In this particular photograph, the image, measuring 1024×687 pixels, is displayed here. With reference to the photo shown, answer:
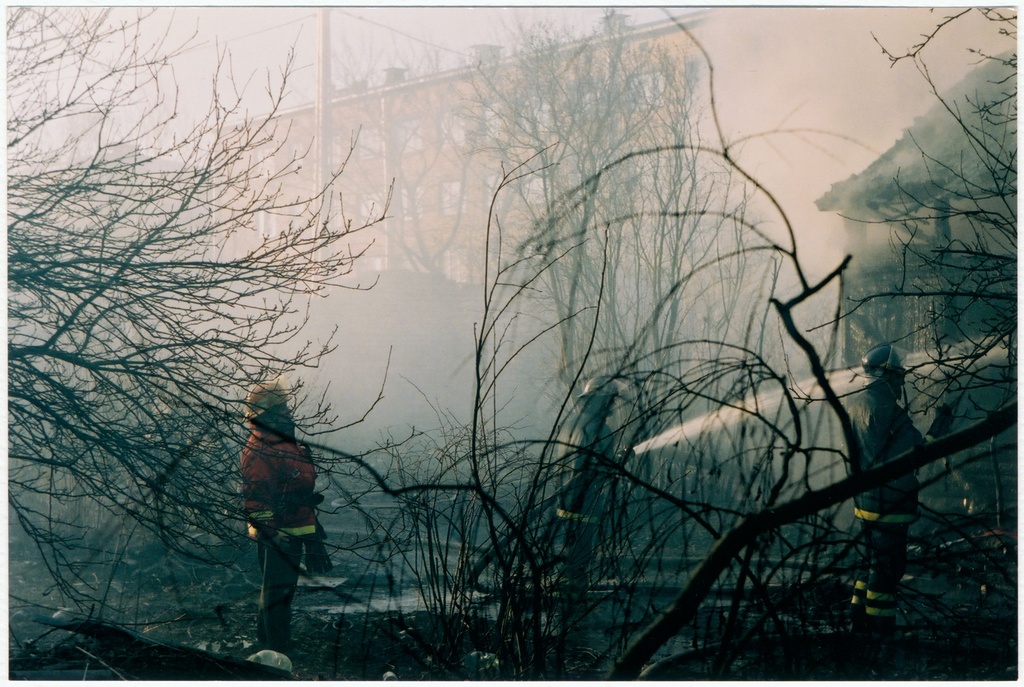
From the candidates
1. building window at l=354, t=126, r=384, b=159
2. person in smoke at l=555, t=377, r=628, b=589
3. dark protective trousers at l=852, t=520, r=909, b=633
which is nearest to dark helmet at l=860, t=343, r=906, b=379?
dark protective trousers at l=852, t=520, r=909, b=633

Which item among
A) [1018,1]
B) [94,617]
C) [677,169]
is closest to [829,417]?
[677,169]

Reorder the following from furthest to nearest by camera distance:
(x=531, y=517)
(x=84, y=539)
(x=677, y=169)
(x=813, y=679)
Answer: (x=677, y=169) → (x=84, y=539) → (x=813, y=679) → (x=531, y=517)

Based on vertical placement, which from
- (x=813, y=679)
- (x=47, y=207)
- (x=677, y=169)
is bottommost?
(x=813, y=679)

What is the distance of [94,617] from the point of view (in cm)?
347

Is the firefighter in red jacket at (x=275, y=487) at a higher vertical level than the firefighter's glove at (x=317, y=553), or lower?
higher

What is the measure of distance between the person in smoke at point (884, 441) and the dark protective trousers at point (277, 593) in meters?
2.57

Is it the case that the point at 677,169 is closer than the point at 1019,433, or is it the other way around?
the point at 1019,433

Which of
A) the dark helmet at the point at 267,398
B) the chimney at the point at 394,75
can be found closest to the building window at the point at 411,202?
the chimney at the point at 394,75

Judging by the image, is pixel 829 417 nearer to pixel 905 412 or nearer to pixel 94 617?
pixel 905 412

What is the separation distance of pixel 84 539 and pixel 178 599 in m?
0.53

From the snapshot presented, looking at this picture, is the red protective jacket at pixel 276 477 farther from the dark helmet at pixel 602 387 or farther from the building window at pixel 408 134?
the building window at pixel 408 134

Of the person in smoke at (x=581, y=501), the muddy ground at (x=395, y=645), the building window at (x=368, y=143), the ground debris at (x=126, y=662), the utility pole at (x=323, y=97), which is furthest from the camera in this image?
the building window at (x=368, y=143)

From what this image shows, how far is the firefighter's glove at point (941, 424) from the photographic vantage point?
12.3ft

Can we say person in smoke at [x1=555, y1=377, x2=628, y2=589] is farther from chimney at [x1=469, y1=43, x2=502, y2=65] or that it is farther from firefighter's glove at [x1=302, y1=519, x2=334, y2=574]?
chimney at [x1=469, y1=43, x2=502, y2=65]
